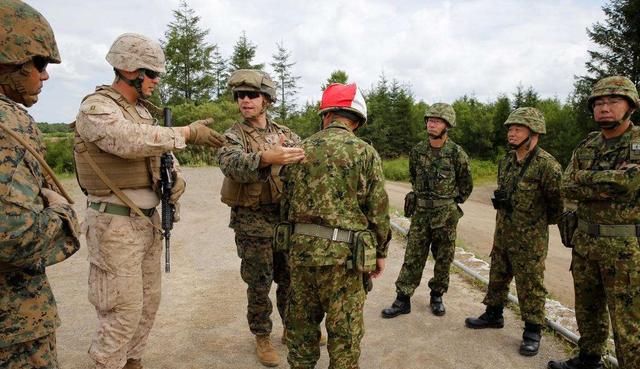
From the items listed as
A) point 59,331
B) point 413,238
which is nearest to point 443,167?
point 413,238

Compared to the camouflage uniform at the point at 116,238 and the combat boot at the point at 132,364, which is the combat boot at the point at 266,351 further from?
the camouflage uniform at the point at 116,238

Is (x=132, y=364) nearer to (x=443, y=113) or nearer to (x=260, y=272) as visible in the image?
(x=260, y=272)

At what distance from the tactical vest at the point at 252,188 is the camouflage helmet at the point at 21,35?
1.83m

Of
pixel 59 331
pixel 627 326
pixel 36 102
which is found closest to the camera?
pixel 36 102

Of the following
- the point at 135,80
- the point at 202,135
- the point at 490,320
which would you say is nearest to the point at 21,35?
the point at 135,80

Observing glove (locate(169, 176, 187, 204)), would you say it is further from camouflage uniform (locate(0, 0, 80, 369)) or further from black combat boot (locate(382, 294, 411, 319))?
black combat boot (locate(382, 294, 411, 319))

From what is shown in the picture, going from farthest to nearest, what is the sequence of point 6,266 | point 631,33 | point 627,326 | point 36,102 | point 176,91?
point 176,91 → point 631,33 → point 627,326 → point 36,102 → point 6,266

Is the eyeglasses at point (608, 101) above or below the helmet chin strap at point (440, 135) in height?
above

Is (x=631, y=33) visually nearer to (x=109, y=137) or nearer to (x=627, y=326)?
(x=627, y=326)

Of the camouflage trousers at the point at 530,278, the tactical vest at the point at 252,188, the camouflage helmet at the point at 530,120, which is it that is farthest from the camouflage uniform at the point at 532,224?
the tactical vest at the point at 252,188

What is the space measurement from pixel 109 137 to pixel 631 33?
23.3m

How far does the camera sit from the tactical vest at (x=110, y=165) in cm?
304

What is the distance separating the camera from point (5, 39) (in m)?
1.94

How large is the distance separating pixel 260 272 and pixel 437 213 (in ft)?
7.24
